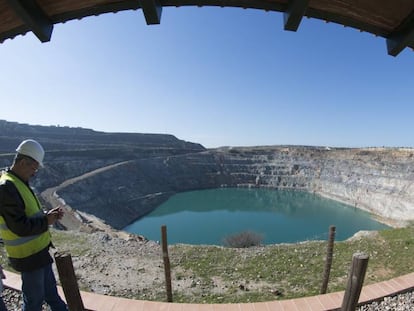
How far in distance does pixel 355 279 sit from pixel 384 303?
5.69 ft

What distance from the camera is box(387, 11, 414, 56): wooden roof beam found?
2.21m

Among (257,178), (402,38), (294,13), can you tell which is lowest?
(257,178)

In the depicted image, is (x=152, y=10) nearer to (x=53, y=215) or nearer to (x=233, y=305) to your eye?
(x=53, y=215)

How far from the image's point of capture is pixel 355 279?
107 inches

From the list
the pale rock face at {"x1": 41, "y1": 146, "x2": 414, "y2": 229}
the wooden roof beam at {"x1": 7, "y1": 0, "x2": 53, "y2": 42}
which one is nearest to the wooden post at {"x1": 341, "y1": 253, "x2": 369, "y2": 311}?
the wooden roof beam at {"x1": 7, "y1": 0, "x2": 53, "y2": 42}

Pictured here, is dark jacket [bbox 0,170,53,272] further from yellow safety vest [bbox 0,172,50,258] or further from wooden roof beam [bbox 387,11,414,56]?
wooden roof beam [bbox 387,11,414,56]

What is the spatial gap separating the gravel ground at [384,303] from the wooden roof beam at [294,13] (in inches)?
140

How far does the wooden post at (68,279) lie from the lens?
2477 millimetres

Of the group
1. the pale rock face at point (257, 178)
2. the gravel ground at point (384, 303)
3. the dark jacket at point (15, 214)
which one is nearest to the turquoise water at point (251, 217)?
the pale rock face at point (257, 178)

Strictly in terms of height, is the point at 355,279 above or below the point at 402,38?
below

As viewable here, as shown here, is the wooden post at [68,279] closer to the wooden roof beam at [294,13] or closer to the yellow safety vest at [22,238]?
the yellow safety vest at [22,238]

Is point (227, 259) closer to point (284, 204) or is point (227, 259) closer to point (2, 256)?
point (2, 256)

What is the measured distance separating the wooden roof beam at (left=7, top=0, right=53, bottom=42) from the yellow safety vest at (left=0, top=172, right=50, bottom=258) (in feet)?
3.72

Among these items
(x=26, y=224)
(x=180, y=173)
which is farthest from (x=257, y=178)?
(x=26, y=224)
